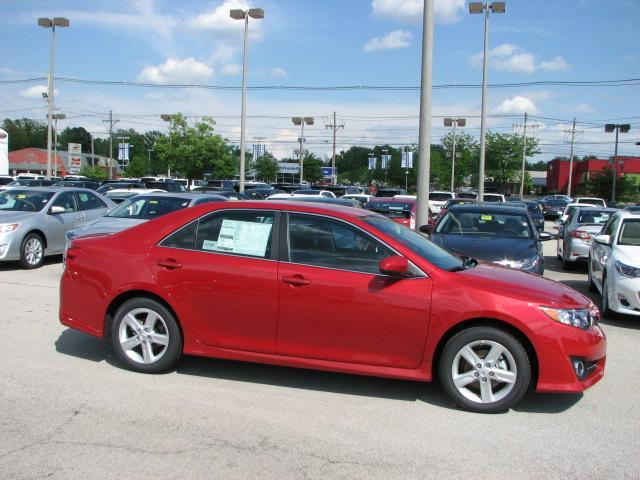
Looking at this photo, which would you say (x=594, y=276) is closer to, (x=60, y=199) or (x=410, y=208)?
(x=410, y=208)

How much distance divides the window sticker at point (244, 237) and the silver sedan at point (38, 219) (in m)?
7.85

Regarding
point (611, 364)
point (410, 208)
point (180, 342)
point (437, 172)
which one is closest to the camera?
point (180, 342)

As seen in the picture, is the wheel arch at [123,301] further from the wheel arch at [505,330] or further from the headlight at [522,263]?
the headlight at [522,263]

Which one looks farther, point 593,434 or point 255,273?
point 255,273

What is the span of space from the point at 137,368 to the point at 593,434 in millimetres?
3826

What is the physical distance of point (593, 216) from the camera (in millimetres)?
16312

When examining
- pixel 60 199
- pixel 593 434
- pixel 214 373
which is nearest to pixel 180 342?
pixel 214 373

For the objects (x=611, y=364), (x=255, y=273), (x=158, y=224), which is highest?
(x=158, y=224)

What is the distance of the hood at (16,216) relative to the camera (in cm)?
1187

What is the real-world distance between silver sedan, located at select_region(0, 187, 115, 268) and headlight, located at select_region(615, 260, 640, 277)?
10.3m

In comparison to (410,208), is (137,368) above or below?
below

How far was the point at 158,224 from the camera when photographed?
5.68 metres

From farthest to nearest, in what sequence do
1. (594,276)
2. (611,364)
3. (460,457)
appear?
(594,276)
(611,364)
(460,457)

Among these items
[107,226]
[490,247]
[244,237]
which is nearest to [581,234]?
[490,247]
